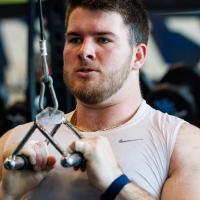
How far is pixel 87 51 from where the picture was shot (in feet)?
4.82

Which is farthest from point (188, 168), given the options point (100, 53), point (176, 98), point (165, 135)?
point (176, 98)

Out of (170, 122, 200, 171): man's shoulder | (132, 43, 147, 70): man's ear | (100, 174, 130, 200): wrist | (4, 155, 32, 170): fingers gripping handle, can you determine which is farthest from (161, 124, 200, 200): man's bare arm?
(4, 155, 32, 170): fingers gripping handle

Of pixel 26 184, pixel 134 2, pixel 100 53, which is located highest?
pixel 134 2

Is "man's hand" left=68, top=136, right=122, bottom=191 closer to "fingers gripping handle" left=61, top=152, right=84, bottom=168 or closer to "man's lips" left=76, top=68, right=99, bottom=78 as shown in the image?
"fingers gripping handle" left=61, top=152, right=84, bottom=168

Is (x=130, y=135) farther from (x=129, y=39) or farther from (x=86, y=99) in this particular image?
(x=129, y=39)

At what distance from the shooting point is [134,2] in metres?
1.59

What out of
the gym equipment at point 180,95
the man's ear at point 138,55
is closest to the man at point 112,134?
the man's ear at point 138,55

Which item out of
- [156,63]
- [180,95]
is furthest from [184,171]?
[156,63]

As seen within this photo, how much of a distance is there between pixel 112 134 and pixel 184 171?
24cm

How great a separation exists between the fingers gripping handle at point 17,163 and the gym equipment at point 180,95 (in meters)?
2.08

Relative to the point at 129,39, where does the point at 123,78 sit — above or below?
below

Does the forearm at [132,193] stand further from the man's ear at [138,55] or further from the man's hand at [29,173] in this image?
the man's ear at [138,55]

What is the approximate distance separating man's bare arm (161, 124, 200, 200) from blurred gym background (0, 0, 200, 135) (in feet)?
4.87

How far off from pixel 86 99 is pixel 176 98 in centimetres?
194
